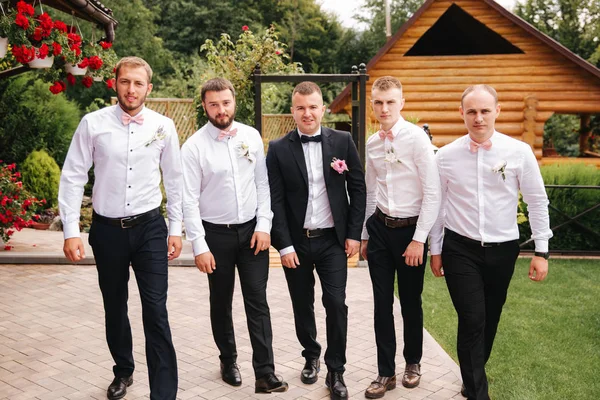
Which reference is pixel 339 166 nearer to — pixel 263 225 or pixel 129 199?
pixel 263 225

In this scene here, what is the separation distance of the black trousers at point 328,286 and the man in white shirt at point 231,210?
0.28 m

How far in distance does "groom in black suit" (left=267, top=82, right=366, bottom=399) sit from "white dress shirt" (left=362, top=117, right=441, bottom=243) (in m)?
0.19

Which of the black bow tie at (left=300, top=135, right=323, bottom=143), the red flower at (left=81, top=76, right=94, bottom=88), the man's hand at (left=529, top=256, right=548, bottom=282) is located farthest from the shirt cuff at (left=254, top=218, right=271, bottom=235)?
the red flower at (left=81, top=76, right=94, bottom=88)

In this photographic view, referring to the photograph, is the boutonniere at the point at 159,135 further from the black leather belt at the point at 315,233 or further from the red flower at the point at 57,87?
the red flower at the point at 57,87

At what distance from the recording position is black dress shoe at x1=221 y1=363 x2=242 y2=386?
5055 millimetres

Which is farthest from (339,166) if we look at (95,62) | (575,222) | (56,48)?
(575,222)

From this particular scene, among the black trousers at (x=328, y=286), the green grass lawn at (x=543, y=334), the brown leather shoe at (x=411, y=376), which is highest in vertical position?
the black trousers at (x=328, y=286)

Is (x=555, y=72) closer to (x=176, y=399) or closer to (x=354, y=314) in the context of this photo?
(x=354, y=314)

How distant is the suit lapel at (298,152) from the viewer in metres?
4.82

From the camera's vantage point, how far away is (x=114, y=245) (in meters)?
4.49

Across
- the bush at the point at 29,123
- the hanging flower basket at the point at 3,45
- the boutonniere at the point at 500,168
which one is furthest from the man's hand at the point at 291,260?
the bush at the point at 29,123

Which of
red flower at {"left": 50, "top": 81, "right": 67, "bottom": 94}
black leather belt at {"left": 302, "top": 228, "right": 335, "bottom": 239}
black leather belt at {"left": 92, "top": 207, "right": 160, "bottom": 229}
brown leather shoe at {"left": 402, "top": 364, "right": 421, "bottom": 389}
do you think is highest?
red flower at {"left": 50, "top": 81, "right": 67, "bottom": 94}

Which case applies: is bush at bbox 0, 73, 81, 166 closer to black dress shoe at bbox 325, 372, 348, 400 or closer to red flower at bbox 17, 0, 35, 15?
red flower at bbox 17, 0, 35, 15

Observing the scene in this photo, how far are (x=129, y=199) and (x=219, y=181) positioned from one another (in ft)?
2.15
